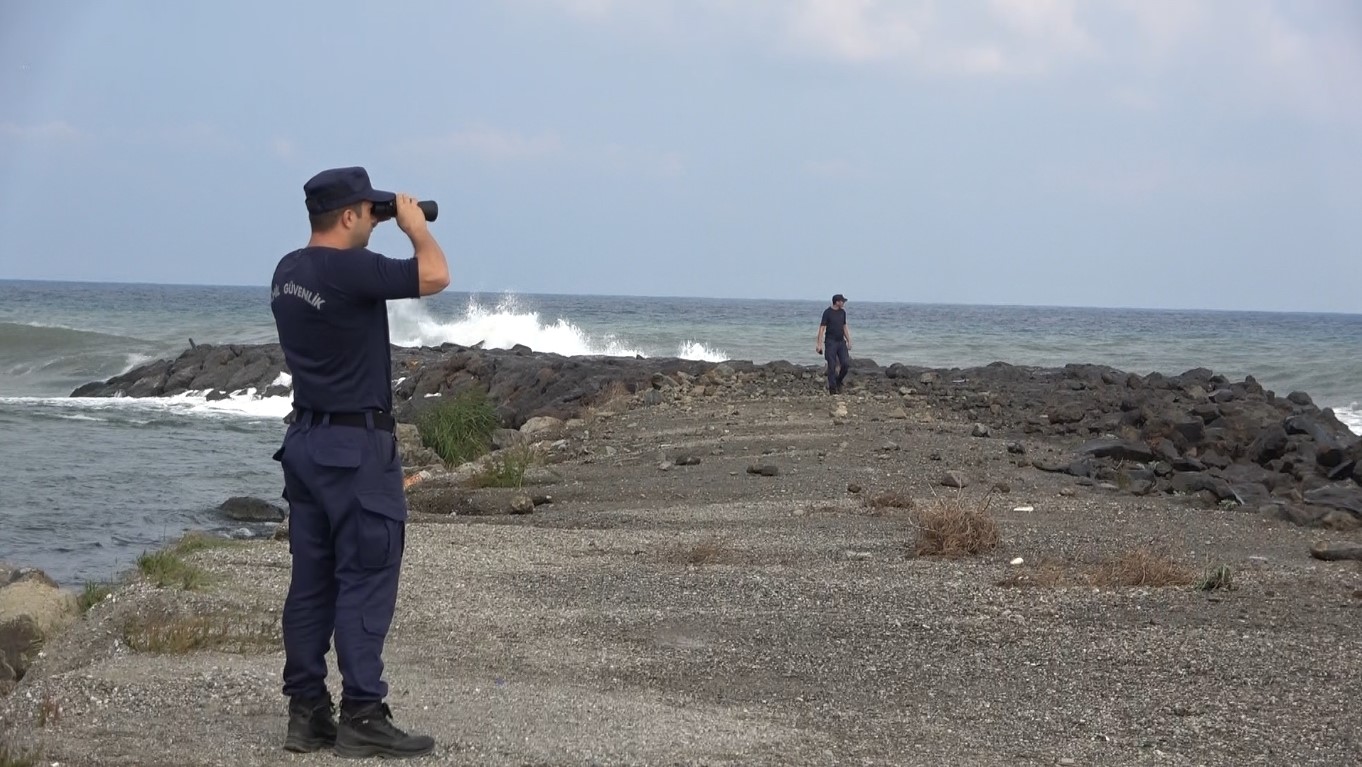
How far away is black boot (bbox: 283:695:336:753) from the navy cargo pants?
3cm

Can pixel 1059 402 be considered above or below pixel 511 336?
above

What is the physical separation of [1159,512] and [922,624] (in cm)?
506

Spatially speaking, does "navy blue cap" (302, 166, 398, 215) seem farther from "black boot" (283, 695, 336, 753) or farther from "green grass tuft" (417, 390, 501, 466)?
"green grass tuft" (417, 390, 501, 466)

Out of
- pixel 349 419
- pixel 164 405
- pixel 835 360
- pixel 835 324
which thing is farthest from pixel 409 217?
pixel 164 405

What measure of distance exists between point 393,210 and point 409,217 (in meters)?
0.08

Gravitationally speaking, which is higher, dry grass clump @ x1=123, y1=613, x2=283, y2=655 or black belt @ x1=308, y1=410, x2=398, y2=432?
black belt @ x1=308, y1=410, x2=398, y2=432

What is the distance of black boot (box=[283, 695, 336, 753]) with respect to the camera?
4758mm

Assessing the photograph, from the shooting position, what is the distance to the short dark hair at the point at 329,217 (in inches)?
186

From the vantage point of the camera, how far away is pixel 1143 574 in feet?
26.4

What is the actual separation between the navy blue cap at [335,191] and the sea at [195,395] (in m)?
6.35

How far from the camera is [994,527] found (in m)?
9.33

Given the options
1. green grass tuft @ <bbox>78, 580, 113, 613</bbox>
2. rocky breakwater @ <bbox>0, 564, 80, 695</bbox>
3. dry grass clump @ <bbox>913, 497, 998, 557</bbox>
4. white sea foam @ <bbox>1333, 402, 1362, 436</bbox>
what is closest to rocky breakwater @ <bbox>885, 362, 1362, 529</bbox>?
white sea foam @ <bbox>1333, 402, 1362, 436</bbox>

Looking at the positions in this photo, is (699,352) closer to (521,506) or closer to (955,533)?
(521,506)

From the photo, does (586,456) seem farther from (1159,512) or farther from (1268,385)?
(1268,385)
